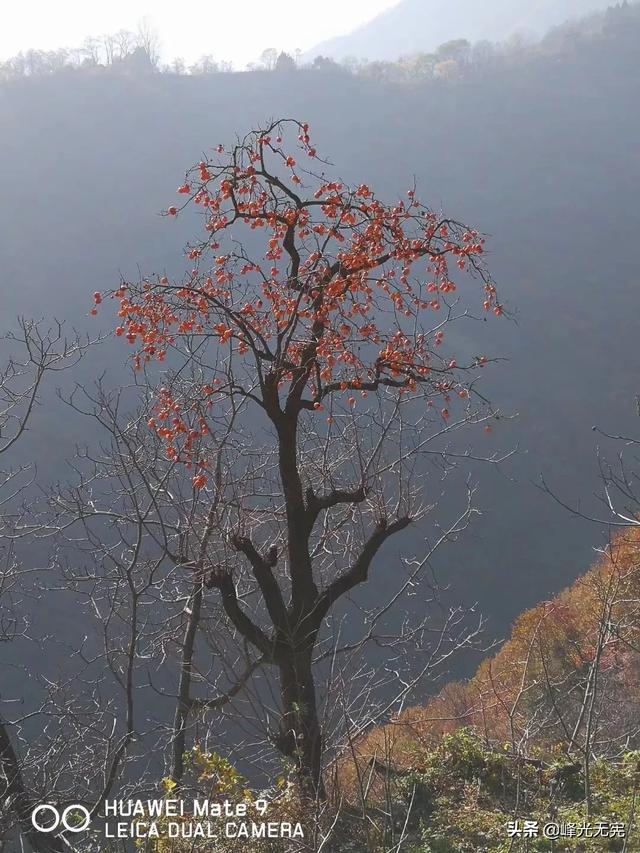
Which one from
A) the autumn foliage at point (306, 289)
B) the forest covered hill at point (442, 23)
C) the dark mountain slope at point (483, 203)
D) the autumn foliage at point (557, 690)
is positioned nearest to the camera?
the autumn foliage at point (306, 289)

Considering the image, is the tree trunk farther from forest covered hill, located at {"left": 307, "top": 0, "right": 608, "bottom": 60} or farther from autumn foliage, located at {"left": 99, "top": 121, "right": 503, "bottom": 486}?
forest covered hill, located at {"left": 307, "top": 0, "right": 608, "bottom": 60}

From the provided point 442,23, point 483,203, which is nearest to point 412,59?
point 483,203

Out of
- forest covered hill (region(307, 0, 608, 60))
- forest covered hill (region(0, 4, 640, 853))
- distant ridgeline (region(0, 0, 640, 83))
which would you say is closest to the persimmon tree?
forest covered hill (region(0, 4, 640, 853))

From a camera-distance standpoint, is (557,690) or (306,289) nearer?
(306,289)

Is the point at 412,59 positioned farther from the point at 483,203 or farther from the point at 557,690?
the point at 557,690

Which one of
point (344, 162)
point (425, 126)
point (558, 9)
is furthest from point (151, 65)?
point (558, 9)

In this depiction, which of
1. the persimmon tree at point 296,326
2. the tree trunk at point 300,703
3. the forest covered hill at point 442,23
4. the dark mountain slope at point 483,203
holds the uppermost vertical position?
the forest covered hill at point 442,23

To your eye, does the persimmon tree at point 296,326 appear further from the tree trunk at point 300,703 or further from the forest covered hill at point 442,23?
the forest covered hill at point 442,23

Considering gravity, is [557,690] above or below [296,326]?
below

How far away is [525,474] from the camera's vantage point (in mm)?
36969

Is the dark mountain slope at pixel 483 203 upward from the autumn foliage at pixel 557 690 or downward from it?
upward

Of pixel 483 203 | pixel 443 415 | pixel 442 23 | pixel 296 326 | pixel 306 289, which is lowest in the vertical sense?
pixel 443 415

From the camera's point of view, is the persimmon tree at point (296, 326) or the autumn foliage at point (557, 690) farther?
the autumn foliage at point (557, 690)

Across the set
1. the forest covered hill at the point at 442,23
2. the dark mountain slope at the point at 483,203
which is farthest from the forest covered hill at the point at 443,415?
the forest covered hill at the point at 442,23
